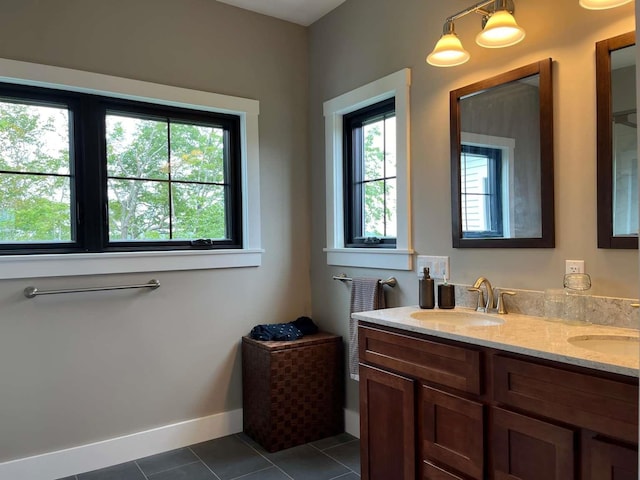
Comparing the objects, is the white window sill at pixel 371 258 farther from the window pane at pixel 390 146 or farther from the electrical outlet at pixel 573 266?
the electrical outlet at pixel 573 266

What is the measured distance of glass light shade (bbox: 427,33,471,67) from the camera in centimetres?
192

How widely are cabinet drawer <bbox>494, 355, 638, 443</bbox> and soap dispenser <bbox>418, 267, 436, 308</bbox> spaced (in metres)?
0.70

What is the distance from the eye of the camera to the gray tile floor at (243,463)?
2.38 m

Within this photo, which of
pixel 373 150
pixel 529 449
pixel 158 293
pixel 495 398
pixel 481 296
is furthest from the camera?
pixel 373 150

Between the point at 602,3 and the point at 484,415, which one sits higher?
the point at 602,3

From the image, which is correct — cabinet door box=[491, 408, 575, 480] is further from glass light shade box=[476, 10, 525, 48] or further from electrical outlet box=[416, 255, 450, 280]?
glass light shade box=[476, 10, 525, 48]

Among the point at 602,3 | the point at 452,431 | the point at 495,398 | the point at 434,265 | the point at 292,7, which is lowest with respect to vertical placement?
the point at 452,431

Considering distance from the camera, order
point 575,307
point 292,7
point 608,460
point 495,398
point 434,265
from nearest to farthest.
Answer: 1. point 608,460
2. point 495,398
3. point 575,307
4. point 434,265
5. point 292,7

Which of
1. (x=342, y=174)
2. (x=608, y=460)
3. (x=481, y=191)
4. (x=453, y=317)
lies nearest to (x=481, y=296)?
(x=453, y=317)

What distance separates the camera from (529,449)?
1395 millimetres

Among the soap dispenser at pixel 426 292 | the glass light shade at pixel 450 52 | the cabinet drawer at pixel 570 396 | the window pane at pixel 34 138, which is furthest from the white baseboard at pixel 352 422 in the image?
the window pane at pixel 34 138

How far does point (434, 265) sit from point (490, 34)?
3.43 ft

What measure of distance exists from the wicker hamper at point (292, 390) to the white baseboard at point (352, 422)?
0.03 m

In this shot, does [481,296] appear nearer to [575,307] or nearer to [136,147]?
[575,307]
